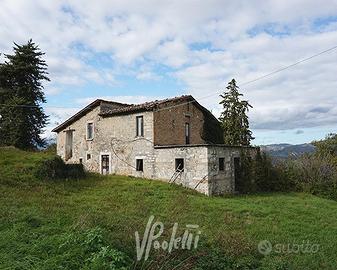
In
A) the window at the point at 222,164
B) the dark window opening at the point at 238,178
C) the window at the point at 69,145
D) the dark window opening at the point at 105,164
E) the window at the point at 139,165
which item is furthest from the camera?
the window at the point at 69,145

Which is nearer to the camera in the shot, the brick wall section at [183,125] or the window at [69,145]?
the brick wall section at [183,125]

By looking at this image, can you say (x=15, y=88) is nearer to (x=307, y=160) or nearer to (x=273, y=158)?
(x=273, y=158)

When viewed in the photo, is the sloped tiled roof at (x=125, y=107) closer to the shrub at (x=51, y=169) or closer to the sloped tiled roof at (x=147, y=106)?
the sloped tiled roof at (x=147, y=106)

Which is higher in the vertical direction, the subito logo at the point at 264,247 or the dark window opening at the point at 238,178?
the dark window opening at the point at 238,178

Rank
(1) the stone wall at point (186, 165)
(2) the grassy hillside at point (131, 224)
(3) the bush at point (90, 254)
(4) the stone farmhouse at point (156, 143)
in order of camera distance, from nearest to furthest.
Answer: (3) the bush at point (90, 254), (2) the grassy hillside at point (131, 224), (1) the stone wall at point (186, 165), (4) the stone farmhouse at point (156, 143)

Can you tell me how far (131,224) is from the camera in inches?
308

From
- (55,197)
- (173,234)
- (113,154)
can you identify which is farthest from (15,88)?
(173,234)

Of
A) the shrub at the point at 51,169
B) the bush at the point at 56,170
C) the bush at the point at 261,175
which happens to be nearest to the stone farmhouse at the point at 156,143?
the bush at the point at 261,175

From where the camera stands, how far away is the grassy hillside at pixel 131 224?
18.8ft

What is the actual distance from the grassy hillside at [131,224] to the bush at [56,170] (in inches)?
19.0

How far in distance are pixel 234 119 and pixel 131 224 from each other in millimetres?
18795

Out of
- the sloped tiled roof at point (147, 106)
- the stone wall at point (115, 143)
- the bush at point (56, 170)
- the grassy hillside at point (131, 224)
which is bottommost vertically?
the grassy hillside at point (131, 224)

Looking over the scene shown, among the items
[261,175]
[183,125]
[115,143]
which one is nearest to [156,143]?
[183,125]

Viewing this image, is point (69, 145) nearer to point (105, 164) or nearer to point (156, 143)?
point (105, 164)
